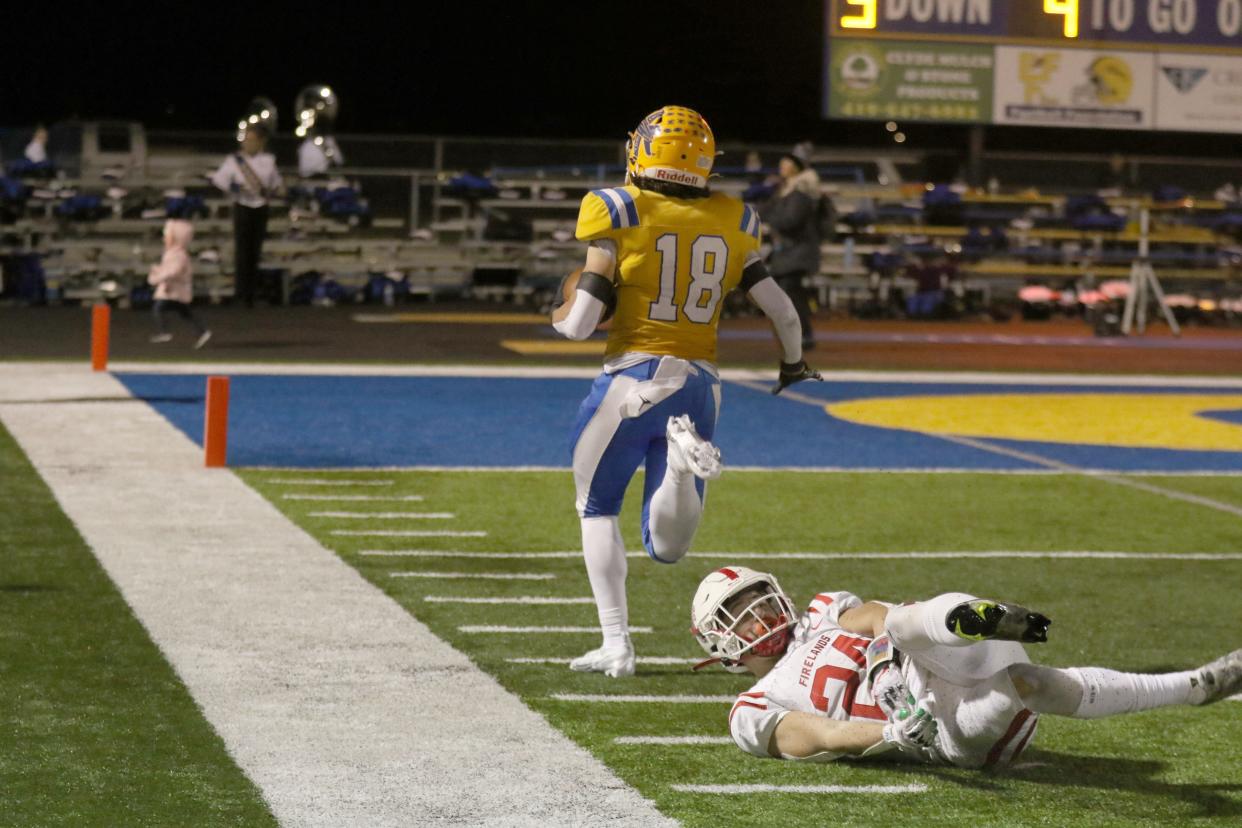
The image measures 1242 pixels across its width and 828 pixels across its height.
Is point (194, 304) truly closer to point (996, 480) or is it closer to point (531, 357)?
point (531, 357)

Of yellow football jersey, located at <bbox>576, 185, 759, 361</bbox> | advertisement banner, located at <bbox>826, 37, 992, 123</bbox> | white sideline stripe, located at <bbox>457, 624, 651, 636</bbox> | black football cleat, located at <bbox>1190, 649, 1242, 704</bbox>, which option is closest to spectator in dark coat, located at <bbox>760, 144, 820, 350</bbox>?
advertisement banner, located at <bbox>826, 37, 992, 123</bbox>

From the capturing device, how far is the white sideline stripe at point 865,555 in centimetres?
882

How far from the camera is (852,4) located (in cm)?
2380

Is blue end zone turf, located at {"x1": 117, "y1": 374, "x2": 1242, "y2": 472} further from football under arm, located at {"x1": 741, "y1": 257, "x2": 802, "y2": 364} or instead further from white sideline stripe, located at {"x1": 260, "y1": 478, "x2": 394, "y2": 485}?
football under arm, located at {"x1": 741, "y1": 257, "x2": 802, "y2": 364}

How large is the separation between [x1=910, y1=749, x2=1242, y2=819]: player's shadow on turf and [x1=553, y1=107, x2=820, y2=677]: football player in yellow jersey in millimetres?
1324

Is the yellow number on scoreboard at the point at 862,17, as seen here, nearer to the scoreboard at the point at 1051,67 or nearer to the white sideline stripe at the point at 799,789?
the scoreboard at the point at 1051,67

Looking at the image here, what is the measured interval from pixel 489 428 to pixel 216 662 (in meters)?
7.21

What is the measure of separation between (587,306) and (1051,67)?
21.0 metres

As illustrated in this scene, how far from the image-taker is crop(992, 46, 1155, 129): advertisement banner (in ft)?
85.6

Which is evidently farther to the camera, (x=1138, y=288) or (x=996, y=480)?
(x=1138, y=288)

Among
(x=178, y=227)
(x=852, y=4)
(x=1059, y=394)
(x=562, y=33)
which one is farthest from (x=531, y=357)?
(x=562, y=33)

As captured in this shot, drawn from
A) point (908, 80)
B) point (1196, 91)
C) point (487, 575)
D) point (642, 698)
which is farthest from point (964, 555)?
point (1196, 91)

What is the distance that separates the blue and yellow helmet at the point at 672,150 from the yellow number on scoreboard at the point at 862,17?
1782 cm

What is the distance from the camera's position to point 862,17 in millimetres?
23969
